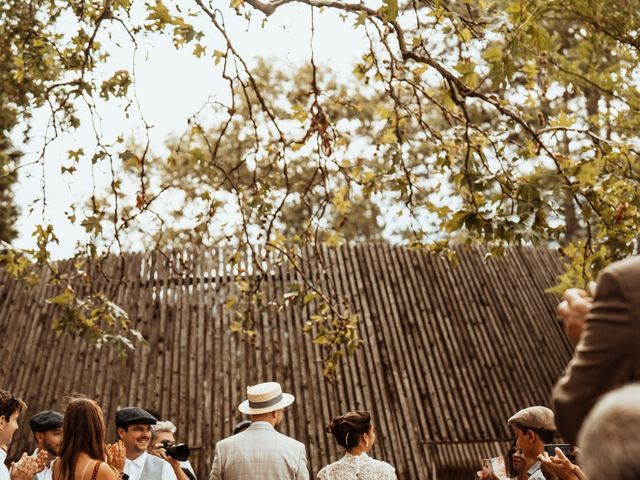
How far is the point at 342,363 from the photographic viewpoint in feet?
31.2

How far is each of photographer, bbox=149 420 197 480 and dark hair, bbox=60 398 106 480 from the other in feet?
5.40

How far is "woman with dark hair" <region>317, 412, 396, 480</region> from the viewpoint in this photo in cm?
459

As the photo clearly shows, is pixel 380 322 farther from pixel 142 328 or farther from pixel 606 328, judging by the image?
pixel 606 328

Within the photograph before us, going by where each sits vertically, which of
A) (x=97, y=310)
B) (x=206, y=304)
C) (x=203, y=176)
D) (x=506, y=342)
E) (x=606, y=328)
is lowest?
(x=606, y=328)

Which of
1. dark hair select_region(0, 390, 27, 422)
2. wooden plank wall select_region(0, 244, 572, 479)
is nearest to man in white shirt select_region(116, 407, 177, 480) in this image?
dark hair select_region(0, 390, 27, 422)

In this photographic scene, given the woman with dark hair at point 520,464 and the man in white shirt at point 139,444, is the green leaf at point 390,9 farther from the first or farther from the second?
the man in white shirt at point 139,444

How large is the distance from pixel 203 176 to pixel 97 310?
13.1 metres

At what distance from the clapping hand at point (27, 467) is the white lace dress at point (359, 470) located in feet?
5.46

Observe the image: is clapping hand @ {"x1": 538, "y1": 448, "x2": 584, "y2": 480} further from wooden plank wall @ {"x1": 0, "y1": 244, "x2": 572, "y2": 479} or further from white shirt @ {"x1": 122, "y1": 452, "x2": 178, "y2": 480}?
wooden plank wall @ {"x1": 0, "y1": 244, "x2": 572, "y2": 479}

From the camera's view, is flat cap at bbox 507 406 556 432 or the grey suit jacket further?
the grey suit jacket

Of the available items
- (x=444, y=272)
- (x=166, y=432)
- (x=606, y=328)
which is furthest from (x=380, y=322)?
(x=606, y=328)

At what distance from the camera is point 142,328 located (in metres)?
9.60

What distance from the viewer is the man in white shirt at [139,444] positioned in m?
4.85

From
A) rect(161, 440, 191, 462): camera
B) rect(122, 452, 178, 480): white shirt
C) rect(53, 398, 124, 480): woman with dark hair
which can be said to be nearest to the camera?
rect(53, 398, 124, 480): woman with dark hair
